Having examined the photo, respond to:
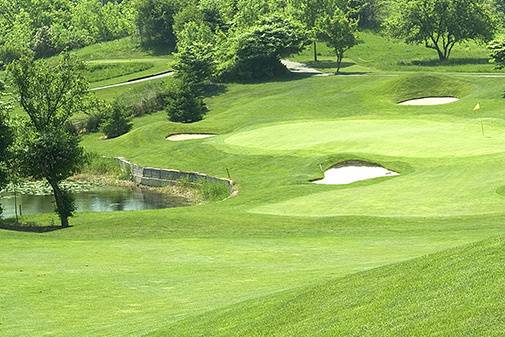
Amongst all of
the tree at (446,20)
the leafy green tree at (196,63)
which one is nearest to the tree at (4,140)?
the leafy green tree at (196,63)

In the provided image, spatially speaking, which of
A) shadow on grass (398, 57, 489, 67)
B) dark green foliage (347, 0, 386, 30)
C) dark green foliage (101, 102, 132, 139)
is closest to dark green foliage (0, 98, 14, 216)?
dark green foliage (101, 102, 132, 139)

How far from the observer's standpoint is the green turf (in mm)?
21703

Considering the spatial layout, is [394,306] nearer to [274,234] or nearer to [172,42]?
[274,234]

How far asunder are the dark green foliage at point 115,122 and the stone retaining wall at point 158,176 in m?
15.1

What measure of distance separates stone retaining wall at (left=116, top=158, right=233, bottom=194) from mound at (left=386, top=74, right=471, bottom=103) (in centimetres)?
2807

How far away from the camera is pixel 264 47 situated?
10825 centimetres

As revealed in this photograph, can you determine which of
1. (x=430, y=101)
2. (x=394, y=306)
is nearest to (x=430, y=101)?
(x=430, y=101)

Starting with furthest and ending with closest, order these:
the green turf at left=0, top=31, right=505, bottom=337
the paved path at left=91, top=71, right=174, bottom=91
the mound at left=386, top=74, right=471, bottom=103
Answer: the paved path at left=91, top=71, right=174, bottom=91 < the mound at left=386, top=74, right=471, bottom=103 < the green turf at left=0, top=31, right=505, bottom=337

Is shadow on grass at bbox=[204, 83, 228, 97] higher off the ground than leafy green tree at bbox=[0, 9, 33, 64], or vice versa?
leafy green tree at bbox=[0, 9, 33, 64]

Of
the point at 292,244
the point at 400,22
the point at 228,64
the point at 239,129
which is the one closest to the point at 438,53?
the point at 400,22

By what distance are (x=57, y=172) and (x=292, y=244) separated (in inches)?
736

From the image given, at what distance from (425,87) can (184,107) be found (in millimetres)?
25183

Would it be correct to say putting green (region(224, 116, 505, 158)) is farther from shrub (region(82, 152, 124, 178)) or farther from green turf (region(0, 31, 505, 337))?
shrub (region(82, 152, 124, 178))

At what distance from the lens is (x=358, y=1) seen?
145625mm
